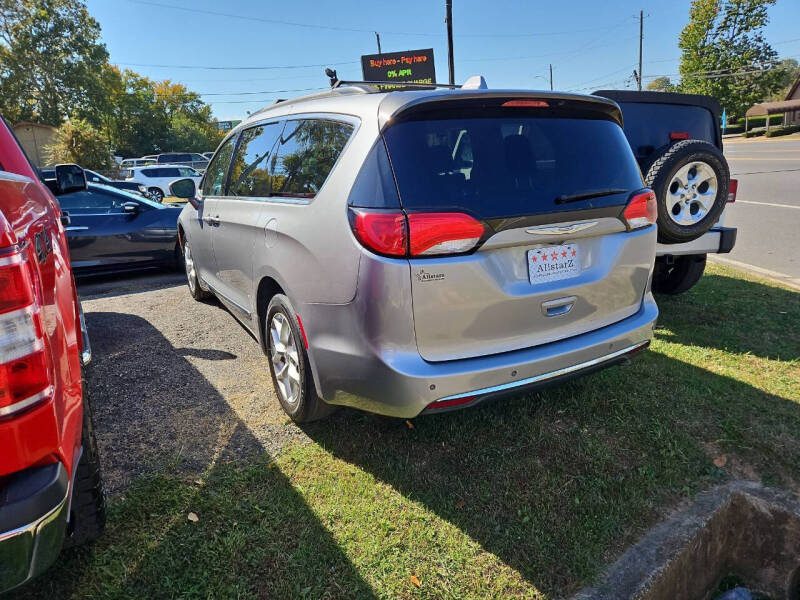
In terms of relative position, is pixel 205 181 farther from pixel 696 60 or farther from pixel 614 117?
pixel 696 60

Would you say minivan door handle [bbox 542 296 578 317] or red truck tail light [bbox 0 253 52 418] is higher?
red truck tail light [bbox 0 253 52 418]

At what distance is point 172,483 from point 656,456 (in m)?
2.43

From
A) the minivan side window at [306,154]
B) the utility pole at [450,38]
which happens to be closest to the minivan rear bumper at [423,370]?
the minivan side window at [306,154]

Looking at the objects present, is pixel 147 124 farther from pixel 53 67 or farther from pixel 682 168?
pixel 682 168

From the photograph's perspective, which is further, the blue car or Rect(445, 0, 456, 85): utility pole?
Rect(445, 0, 456, 85): utility pole

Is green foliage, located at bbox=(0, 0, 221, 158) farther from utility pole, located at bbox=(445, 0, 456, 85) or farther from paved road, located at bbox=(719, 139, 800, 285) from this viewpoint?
paved road, located at bbox=(719, 139, 800, 285)

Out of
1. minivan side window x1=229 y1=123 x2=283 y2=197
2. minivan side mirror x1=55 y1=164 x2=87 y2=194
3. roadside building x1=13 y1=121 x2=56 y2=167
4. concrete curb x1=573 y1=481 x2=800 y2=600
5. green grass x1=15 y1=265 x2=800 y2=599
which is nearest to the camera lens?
green grass x1=15 y1=265 x2=800 y2=599

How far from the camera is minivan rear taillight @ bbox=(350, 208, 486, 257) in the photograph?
227cm

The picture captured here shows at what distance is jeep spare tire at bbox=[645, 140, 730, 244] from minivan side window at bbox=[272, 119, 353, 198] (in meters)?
2.51

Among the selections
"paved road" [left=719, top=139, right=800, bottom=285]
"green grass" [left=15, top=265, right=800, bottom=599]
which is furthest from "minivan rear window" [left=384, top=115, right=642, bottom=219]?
"paved road" [left=719, top=139, right=800, bottom=285]

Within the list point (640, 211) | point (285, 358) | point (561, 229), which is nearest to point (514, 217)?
point (561, 229)

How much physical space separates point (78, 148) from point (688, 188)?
33.6 metres

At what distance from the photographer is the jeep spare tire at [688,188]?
4.05m

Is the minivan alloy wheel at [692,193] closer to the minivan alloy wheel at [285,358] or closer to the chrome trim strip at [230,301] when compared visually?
the minivan alloy wheel at [285,358]
